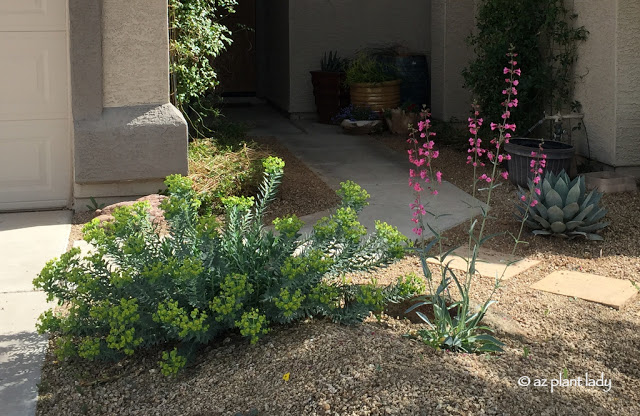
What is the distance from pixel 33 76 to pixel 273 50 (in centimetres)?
689

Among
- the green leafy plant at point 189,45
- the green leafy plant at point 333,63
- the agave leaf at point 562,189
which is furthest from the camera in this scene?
the green leafy plant at point 333,63

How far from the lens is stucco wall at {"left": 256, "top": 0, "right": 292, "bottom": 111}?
11789mm

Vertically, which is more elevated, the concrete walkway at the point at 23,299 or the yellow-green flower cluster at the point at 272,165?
the yellow-green flower cluster at the point at 272,165

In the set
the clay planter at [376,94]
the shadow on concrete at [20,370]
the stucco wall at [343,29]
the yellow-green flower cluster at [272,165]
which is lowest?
the shadow on concrete at [20,370]

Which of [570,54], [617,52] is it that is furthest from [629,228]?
[570,54]

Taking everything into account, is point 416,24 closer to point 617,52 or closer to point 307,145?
point 307,145

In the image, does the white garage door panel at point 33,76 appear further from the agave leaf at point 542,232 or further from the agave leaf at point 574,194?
the agave leaf at point 574,194

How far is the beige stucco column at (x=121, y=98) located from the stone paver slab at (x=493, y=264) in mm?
2469

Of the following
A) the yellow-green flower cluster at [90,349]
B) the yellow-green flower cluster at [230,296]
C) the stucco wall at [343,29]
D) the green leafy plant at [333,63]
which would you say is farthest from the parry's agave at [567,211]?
the stucco wall at [343,29]

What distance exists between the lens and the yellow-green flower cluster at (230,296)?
3.25 meters

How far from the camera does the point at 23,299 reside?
438cm

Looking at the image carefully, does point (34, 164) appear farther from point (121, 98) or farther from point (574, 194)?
point (574, 194)

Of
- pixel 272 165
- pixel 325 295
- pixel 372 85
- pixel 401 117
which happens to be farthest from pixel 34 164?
pixel 372 85

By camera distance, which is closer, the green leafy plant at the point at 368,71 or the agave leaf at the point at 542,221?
the agave leaf at the point at 542,221
